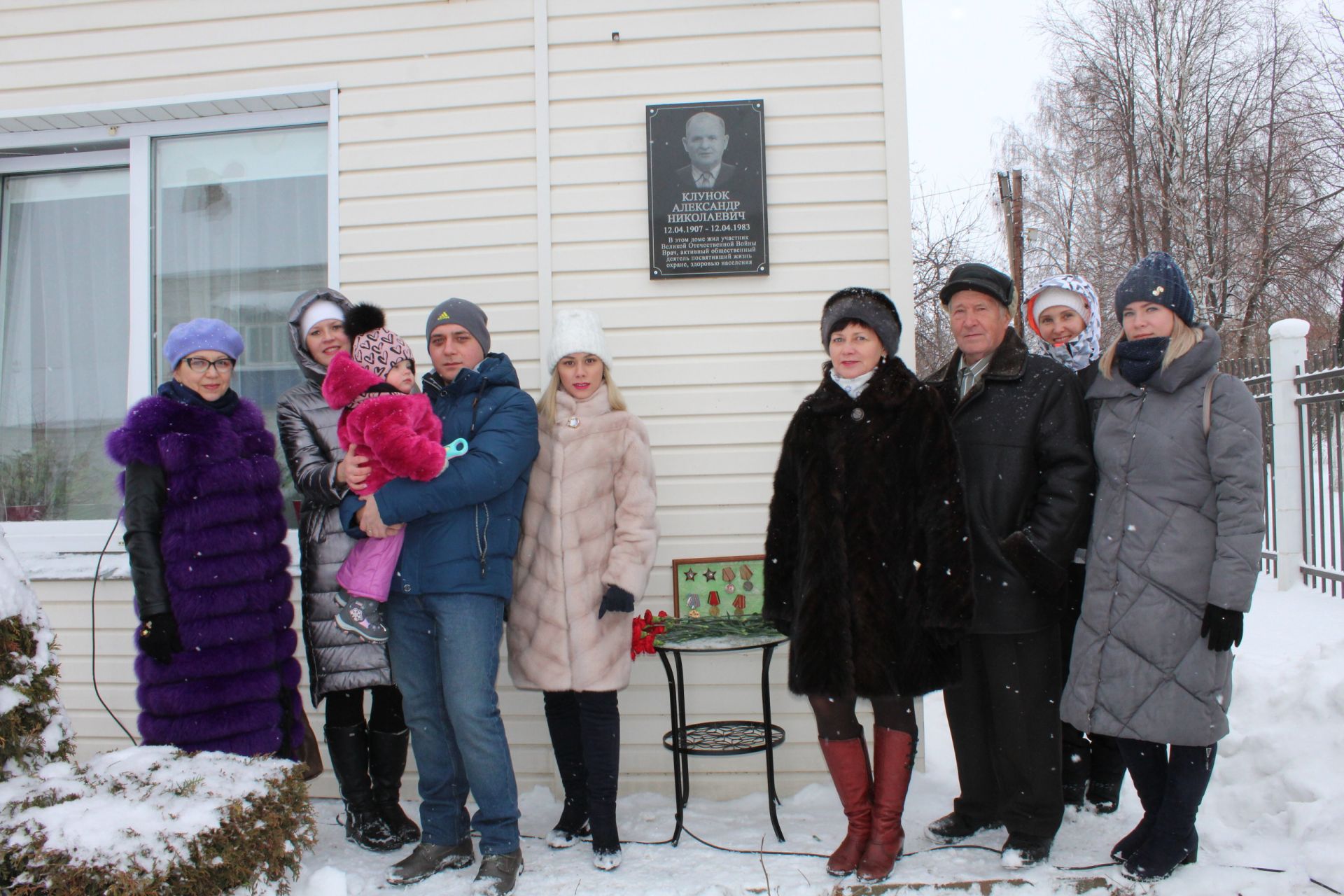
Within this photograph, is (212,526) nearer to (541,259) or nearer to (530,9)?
(541,259)

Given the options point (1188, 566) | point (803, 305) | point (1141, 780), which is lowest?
point (1141, 780)

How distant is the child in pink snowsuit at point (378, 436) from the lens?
111 inches

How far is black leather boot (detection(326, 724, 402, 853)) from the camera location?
10.7 feet

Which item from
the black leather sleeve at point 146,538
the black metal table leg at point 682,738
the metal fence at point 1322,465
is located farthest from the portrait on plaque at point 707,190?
the metal fence at point 1322,465

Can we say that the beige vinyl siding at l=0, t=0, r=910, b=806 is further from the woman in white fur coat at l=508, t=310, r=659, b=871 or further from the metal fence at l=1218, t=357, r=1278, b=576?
the metal fence at l=1218, t=357, r=1278, b=576

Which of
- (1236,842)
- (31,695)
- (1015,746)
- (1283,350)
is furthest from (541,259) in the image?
(1283,350)

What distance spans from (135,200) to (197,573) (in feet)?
8.06

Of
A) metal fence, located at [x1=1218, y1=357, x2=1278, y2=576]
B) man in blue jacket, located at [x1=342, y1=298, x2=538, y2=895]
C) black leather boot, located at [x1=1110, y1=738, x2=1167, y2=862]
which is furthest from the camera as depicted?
metal fence, located at [x1=1218, y1=357, x2=1278, y2=576]

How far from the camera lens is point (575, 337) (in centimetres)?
325

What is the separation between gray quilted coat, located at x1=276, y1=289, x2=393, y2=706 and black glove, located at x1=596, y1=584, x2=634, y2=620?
812 millimetres

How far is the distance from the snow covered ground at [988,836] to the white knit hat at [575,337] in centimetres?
178

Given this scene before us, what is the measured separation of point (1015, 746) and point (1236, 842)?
0.87 meters

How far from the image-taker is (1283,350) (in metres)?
7.40

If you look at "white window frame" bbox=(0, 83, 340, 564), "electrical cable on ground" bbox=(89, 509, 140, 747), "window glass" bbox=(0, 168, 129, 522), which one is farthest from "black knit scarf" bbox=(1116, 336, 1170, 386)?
"window glass" bbox=(0, 168, 129, 522)
